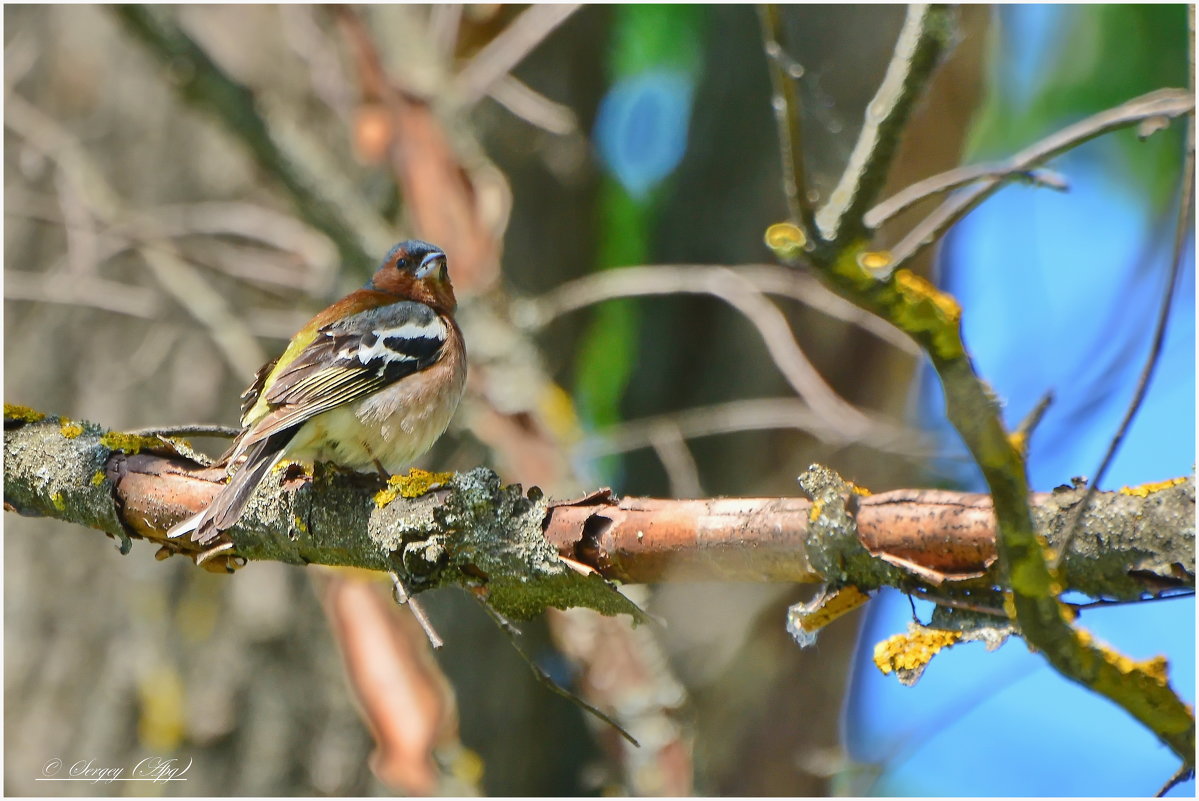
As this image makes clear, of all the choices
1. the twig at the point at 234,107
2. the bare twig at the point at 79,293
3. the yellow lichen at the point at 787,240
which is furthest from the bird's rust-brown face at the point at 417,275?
the yellow lichen at the point at 787,240

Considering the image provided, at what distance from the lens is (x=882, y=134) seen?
70.9 inches

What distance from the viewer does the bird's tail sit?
10.2 feet

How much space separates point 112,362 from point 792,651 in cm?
487

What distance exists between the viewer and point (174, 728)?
20.7ft

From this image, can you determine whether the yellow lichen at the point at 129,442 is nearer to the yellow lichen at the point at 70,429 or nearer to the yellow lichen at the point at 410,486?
the yellow lichen at the point at 70,429

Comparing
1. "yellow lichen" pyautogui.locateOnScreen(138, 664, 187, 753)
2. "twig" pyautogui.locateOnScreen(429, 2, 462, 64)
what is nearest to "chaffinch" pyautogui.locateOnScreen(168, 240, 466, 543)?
"twig" pyautogui.locateOnScreen(429, 2, 462, 64)

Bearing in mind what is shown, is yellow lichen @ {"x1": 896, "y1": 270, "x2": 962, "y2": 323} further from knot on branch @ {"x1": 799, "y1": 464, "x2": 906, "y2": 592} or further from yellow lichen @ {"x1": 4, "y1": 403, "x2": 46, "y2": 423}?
yellow lichen @ {"x1": 4, "y1": 403, "x2": 46, "y2": 423}

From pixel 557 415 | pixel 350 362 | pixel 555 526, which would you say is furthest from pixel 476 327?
pixel 555 526

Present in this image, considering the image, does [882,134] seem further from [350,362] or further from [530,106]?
[530,106]

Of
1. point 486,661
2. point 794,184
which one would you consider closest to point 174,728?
point 486,661

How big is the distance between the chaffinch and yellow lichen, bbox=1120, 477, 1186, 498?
239cm

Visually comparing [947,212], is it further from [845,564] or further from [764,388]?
[764,388]

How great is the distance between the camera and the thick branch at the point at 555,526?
6.52 ft

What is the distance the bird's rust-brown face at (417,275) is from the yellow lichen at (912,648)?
329 cm
